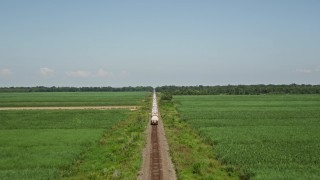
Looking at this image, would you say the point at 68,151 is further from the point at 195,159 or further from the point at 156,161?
the point at 195,159

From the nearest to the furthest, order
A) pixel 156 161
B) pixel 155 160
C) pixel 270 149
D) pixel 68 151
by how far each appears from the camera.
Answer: pixel 156 161, pixel 155 160, pixel 68 151, pixel 270 149

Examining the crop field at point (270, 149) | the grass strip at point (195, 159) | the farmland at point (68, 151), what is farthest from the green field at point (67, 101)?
the grass strip at point (195, 159)

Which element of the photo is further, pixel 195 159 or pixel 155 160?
pixel 195 159

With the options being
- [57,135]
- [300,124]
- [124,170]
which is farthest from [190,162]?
[300,124]

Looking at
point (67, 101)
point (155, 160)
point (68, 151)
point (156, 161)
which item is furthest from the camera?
point (67, 101)

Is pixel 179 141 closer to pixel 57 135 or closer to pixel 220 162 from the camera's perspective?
pixel 220 162

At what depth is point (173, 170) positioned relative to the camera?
21.6 meters

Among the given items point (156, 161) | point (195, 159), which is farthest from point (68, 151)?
point (195, 159)

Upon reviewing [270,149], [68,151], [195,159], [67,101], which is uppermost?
[67,101]

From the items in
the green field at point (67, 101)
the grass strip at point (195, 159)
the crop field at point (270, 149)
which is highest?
the green field at point (67, 101)

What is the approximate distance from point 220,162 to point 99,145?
10.8 m

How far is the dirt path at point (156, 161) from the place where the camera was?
20.3 metres

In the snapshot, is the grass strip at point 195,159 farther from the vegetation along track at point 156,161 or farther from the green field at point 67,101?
the green field at point 67,101

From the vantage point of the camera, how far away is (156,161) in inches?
933
